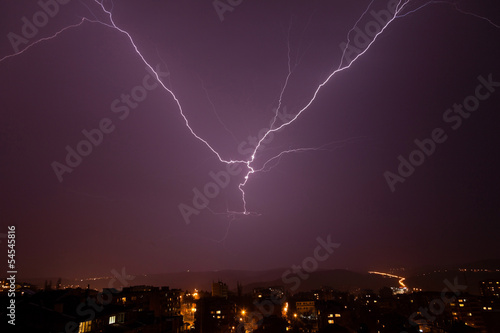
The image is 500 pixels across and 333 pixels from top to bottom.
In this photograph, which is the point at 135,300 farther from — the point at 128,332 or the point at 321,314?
the point at 321,314

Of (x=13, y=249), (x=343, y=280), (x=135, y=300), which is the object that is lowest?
(x=343, y=280)

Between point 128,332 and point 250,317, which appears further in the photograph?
point 250,317

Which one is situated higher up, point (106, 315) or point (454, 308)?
point (106, 315)

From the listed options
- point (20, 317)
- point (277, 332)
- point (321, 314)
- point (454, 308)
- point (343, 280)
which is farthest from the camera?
point (343, 280)

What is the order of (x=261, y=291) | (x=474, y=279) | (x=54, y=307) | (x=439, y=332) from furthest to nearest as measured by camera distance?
(x=474, y=279) < (x=261, y=291) < (x=439, y=332) < (x=54, y=307)

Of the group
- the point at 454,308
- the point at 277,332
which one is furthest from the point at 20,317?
the point at 454,308

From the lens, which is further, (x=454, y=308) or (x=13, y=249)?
(x=454, y=308)

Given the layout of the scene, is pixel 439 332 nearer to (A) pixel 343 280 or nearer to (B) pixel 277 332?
(B) pixel 277 332

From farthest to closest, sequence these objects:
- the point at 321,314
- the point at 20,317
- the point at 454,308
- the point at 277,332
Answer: the point at 454,308
the point at 321,314
the point at 277,332
the point at 20,317

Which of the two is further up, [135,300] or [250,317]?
[135,300]

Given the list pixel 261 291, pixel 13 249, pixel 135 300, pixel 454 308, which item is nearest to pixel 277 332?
pixel 135 300
